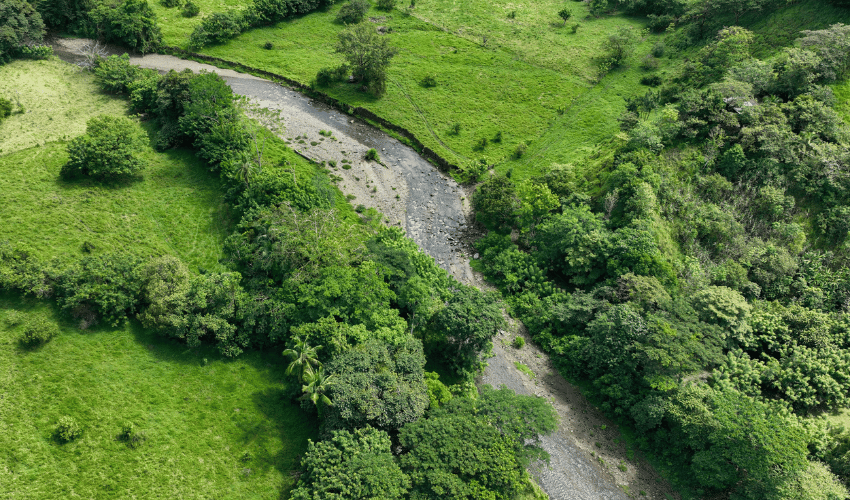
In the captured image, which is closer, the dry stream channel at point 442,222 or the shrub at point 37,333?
the dry stream channel at point 442,222

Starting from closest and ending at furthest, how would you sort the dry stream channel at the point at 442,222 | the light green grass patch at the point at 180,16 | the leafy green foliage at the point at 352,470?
1. the leafy green foliage at the point at 352,470
2. the dry stream channel at the point at 442,222
3. the light green grass patch at the point at 180,16

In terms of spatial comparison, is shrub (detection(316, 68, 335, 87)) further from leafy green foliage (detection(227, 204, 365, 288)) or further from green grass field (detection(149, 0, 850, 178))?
leafy green foliage (detection(227, 204, 365, 288))

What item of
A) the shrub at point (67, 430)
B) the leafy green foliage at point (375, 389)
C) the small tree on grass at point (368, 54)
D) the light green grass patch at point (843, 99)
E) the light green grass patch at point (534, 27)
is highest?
the light green grass patch at point (843, 99)

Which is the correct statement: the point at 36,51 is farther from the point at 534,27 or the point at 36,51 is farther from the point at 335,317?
the point at 534,27

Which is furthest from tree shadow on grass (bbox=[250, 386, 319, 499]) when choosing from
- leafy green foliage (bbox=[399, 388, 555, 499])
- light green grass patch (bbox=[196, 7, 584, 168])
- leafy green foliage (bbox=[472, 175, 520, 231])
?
light green grass patch (bbox=[196, 7, 584, 168])

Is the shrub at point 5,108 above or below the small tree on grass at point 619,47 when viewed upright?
below

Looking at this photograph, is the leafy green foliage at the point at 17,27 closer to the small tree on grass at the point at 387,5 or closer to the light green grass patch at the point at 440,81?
the light green grass patch at the point at 440,81

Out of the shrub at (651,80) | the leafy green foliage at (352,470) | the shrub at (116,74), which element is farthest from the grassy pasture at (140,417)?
the shrub at (651,80)
